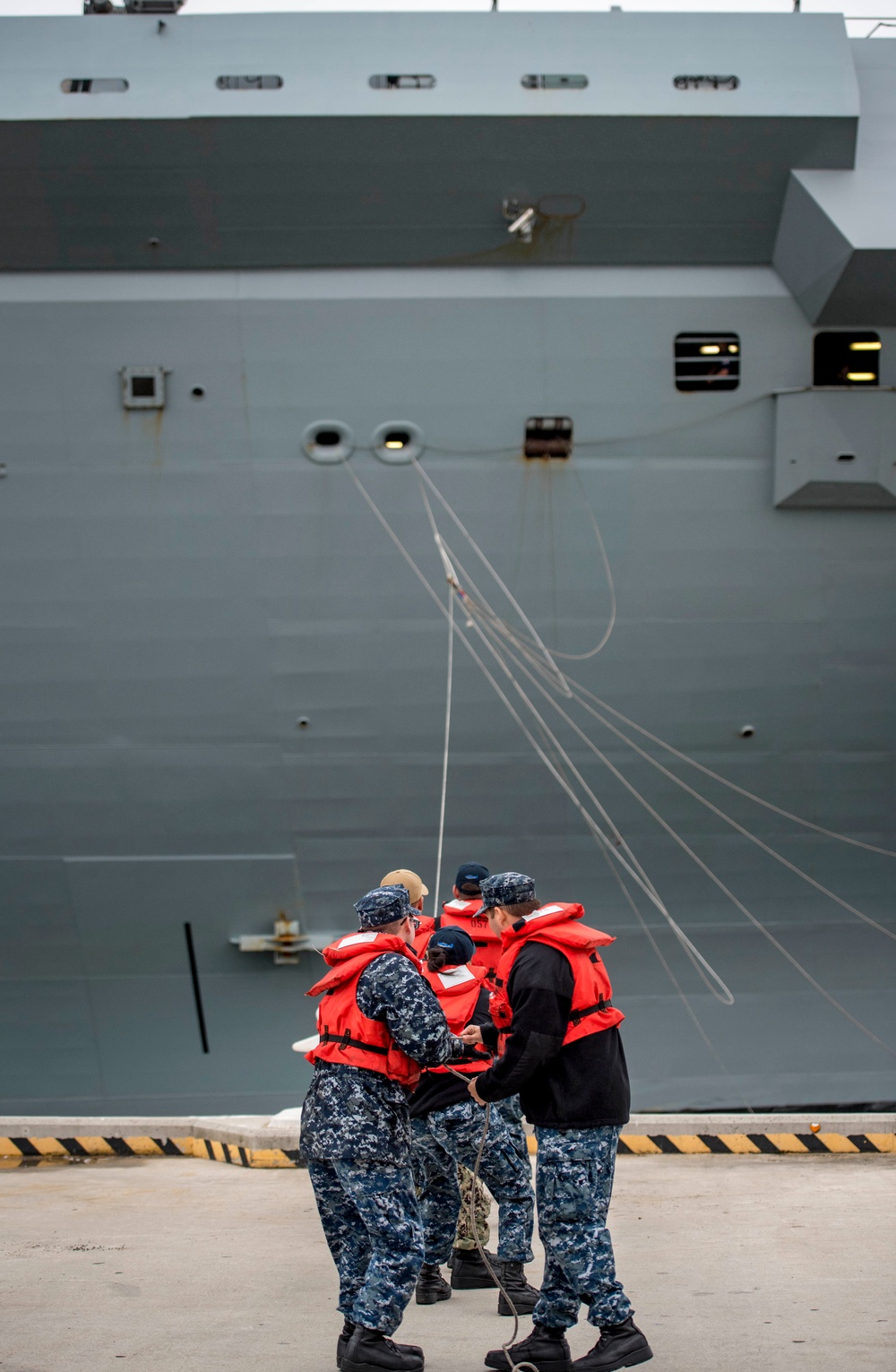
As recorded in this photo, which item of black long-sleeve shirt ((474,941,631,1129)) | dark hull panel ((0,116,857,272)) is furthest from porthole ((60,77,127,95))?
black long-sleeve shirt ((474,941,631,1129))

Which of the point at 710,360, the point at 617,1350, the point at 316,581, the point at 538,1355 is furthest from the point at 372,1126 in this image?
the point at 710,360

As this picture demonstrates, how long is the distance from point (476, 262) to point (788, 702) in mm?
3457

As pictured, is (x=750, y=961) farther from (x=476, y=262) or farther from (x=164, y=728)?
(x=476, y=262)

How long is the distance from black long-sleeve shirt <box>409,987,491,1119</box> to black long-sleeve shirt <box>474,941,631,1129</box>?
50 centimetres

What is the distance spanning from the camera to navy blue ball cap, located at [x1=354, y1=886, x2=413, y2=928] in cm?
321

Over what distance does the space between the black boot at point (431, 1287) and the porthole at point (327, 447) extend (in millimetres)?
4860

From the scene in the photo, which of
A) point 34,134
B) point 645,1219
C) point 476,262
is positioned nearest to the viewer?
point 645,1219

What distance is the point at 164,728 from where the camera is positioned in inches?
285

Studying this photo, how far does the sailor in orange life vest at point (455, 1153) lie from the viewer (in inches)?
140

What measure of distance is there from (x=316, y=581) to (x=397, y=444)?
1001 mm

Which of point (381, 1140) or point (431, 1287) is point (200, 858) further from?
point (381, 1140)

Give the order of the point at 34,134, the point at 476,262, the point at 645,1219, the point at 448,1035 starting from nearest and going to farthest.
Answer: the point at 448,1035, the point at 645,1219, the point at 34,134, the point at 476,262

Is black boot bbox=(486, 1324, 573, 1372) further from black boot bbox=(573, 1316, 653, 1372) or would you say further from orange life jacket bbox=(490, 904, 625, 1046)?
orange life jacket bbox=(490, 904, 625, 1046)

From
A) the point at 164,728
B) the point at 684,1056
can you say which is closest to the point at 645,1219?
the point at 684,1056
